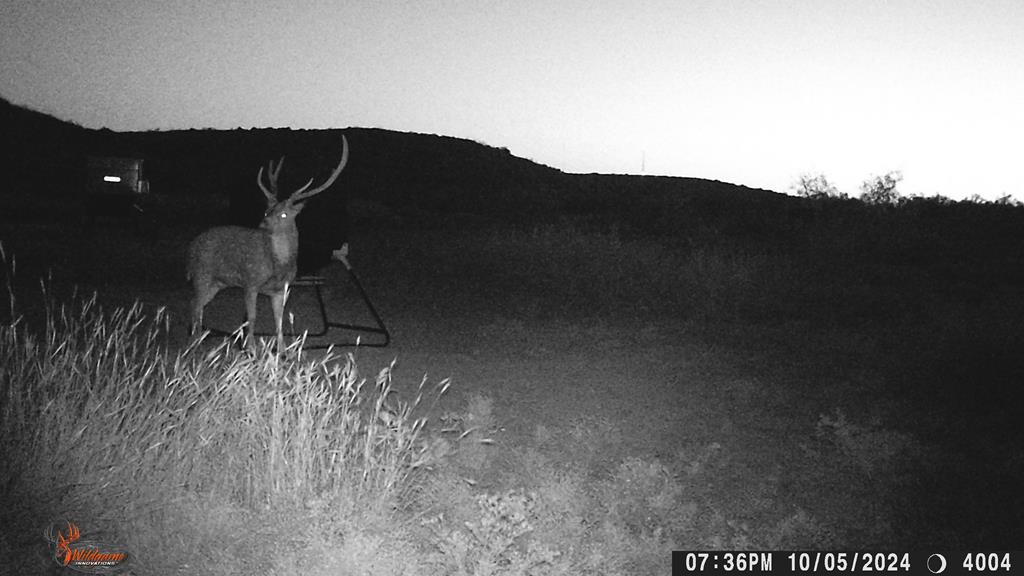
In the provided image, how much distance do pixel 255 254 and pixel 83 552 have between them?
12.0 feet

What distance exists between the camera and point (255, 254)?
7.03 metres

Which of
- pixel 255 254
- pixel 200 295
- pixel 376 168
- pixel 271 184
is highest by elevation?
pixel 376 168

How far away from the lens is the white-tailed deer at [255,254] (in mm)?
7020

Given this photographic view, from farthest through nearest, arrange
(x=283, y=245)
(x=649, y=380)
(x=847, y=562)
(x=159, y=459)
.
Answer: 1. (x=649, y=380)
2. (x=283, y=245)
3. (x=847, y=562)
4. (x=159, y=459)

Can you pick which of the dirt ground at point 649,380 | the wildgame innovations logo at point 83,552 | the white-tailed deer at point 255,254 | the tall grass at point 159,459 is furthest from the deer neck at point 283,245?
the wildgame innovations logo at point 83,552

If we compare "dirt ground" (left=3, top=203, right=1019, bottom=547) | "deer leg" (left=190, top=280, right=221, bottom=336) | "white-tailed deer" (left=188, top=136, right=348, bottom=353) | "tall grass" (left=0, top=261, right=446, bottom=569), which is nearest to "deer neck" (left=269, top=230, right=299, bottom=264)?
"white-tailed deer" (left=188, top=136, right=348, bottom=353)

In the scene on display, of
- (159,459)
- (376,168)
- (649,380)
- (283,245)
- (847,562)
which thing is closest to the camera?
(159,459)

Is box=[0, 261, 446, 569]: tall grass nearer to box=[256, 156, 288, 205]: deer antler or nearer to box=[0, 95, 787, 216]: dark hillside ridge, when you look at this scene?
box=[256, 156, 288, 205]: deer antler

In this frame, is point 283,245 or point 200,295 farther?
point 200,295

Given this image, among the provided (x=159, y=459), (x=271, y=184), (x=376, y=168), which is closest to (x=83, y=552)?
(x=159, y=459)

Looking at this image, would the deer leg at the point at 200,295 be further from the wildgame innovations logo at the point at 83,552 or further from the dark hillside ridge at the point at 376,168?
the dark hillside ridge at the point at 376,168

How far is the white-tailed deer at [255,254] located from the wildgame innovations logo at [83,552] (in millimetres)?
3188

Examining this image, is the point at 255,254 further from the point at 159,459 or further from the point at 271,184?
the point at 159,459

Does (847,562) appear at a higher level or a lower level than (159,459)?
lower
